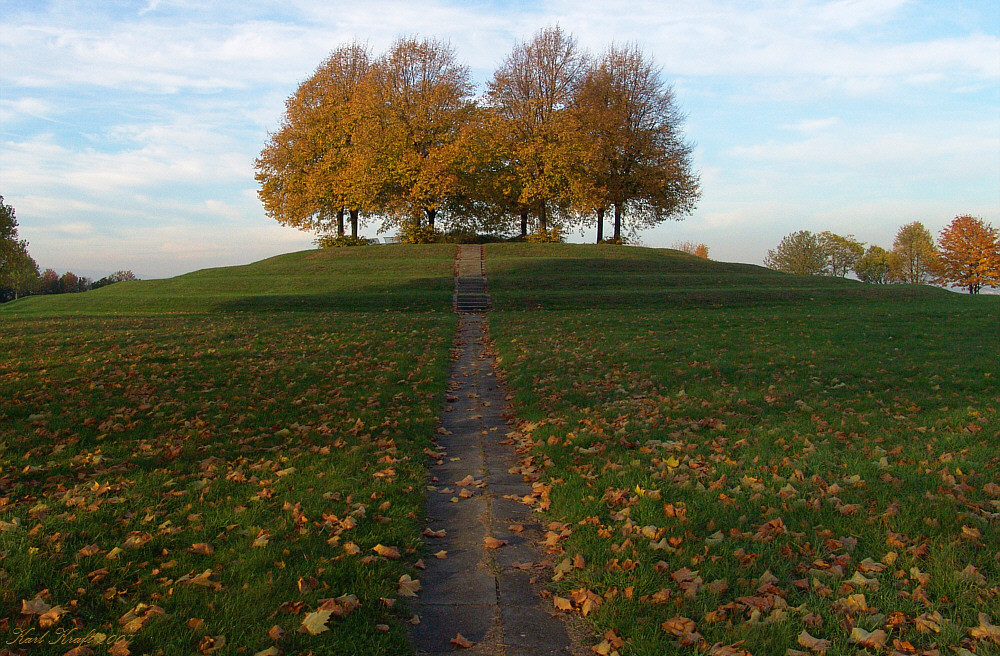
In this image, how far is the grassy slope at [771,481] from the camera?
A: 11.4ft

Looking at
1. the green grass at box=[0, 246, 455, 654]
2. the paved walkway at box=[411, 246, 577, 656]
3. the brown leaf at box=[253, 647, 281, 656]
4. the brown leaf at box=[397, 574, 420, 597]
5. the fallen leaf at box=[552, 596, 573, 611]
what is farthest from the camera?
the brown leaf at box=[397, 574, 420, 597]

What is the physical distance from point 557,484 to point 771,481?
6.16ft

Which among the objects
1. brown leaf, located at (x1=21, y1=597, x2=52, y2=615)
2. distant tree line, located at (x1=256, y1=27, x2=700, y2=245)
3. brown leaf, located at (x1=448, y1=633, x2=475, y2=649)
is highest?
distant tree line, located at (x1=256, y1=27, x2=700, y2=245)

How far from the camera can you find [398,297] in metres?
24.9

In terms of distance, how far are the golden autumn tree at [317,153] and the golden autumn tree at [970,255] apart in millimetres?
52069

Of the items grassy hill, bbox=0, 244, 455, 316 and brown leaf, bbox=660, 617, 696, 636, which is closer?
brown leaf, bbox=660, 617, 696, 636

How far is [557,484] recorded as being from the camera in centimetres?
569

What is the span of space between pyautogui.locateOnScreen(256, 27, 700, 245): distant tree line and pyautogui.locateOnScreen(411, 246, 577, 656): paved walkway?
34356 mm

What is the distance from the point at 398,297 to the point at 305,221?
22809 millimetres

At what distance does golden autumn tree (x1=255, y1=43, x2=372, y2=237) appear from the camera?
41719 mm

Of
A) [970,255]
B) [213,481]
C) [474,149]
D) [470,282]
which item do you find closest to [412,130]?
[474,149]

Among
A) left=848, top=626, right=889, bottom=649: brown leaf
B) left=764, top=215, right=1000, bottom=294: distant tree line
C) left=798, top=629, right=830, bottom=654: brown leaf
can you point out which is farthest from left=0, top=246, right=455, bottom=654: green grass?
left=764, top=215, right=1000, bottom=294: distant tree line

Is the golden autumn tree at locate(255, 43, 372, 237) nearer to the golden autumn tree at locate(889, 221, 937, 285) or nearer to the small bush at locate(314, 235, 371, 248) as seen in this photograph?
the small bush at locate(314, 235, 371, 248)

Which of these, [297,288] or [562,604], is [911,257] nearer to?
[297,288]
